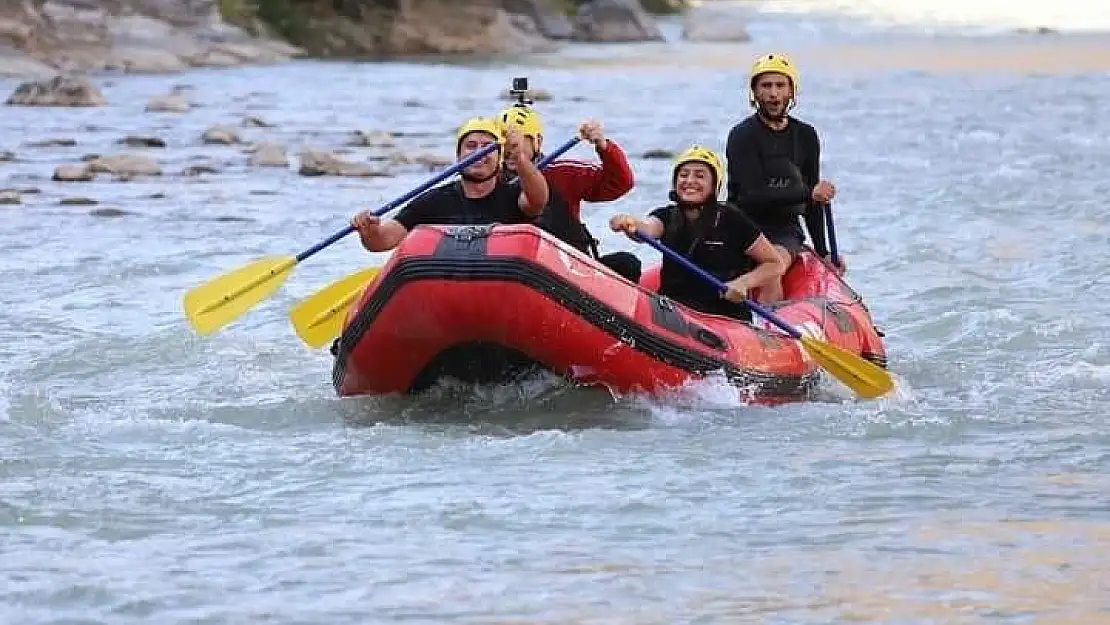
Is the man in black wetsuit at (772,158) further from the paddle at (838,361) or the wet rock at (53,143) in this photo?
the wet rock at (53,143)

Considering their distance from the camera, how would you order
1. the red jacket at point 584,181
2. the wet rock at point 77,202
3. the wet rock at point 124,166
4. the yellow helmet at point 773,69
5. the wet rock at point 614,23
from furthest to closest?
1. the wet rock at point 614,23
2. the wet rock at point 124,166
3. the wet rock at point 77,202
4. the yellow helmet at point 773,69
5. the red jacket at point 584,181

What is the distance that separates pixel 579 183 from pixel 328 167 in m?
12.0

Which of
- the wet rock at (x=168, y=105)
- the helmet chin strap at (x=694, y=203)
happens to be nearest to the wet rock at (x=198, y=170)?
the wet rock at (x=168, y=105)

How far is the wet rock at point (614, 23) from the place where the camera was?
55500 mm

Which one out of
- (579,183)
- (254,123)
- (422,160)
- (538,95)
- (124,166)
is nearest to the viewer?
→ (579,183)

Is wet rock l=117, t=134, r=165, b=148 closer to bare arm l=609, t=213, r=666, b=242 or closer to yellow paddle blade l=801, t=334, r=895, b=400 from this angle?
bare arm l=609, t=213, r=666, b=242

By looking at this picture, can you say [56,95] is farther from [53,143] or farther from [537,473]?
[537,473]

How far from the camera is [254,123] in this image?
27.8m

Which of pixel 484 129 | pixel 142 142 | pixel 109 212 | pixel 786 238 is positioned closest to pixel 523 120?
pixel 484 129

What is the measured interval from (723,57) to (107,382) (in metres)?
35.6

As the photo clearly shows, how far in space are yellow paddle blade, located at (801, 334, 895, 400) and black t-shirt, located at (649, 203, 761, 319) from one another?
0.44 meters

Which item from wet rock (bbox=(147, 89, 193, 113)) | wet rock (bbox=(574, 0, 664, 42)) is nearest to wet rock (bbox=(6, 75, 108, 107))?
wet rock (bbox=(147, 89, 193, 113))

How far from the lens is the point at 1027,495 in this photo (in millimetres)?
8172

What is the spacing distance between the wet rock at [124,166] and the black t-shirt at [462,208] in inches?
494
